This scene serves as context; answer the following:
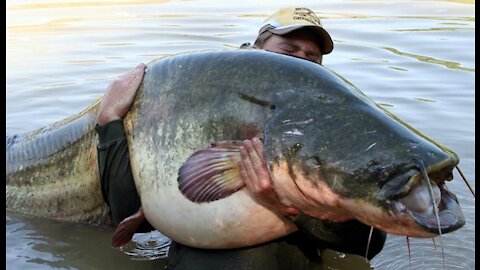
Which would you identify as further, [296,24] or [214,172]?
[296,24]

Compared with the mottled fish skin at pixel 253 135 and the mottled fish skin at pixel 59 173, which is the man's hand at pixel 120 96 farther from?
the mottled fish skin at pixel 59 173

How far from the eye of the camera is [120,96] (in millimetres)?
2953

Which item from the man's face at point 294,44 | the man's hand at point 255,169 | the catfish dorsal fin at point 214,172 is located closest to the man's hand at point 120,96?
the catfish dorsal fin at point 214,172

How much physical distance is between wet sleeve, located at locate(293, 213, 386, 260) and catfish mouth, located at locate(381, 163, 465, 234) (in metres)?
0.55

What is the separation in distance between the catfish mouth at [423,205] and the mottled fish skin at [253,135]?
1 cm

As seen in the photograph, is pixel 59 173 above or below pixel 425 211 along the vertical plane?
below

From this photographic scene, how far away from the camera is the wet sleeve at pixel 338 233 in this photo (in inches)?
107

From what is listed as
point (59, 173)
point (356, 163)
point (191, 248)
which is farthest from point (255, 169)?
point (59, 173)

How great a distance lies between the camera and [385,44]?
8.27 metres

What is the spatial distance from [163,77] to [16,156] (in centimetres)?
122

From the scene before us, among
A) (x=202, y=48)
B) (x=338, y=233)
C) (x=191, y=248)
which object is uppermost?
(x=338, y=233)

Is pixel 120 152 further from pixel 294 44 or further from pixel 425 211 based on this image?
pixel 425 211

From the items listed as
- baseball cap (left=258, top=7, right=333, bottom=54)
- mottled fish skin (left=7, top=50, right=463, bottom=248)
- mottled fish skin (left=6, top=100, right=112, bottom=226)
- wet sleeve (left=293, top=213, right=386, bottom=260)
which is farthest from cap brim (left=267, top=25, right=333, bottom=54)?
wet sleeve (left=293, top=213, right=386, bottom=260)

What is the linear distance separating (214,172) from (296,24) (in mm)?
1204
